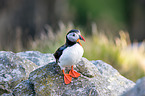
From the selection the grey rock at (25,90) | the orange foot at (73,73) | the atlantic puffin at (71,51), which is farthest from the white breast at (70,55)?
the grey rock at (25,90)

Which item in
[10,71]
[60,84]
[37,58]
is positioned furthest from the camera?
[37,58]

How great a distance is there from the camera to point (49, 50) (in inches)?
235

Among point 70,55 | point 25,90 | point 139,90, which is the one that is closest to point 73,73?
point 70,55

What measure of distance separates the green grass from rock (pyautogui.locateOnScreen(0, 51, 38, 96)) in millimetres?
2075

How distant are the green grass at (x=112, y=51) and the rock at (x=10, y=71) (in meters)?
2.07

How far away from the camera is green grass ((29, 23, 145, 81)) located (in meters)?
5.41

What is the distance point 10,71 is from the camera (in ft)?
12.1

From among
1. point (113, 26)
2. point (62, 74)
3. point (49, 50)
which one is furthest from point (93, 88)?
point (113, 26)

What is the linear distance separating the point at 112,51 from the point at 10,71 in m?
2.84

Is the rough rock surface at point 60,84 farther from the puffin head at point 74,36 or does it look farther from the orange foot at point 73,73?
the puffin head at point 74,36

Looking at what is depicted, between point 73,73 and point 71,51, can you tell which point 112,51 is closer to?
point 73,73

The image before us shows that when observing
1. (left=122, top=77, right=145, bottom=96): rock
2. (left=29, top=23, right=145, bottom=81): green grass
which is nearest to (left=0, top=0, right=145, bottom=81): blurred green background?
(left=29, top=23, right=145, bottom=81): green grass

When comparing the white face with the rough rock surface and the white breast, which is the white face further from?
the rough rock surface

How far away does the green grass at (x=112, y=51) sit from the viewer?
5.41 meters
